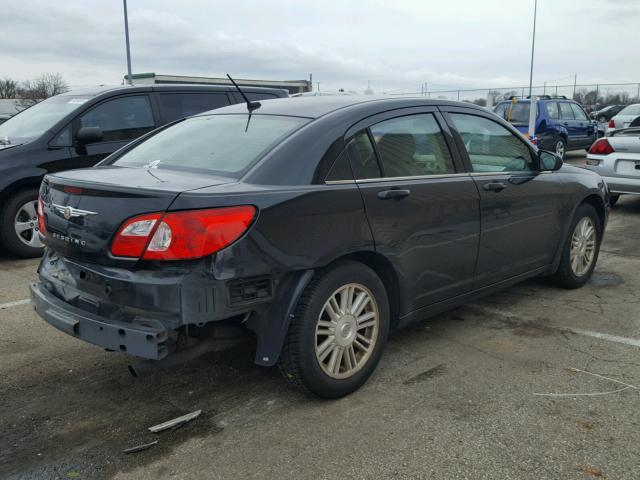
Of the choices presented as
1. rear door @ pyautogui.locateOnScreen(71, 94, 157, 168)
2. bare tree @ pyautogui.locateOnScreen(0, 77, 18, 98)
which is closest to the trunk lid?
rear door @ pyautogui.locateOnScreen(71, 94, 157, 168)

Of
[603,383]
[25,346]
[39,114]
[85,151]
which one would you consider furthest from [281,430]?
[39,114]

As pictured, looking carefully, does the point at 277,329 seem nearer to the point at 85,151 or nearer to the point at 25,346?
the point at 25,346

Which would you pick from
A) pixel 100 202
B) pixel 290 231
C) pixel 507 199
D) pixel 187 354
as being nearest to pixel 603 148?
pixel 507 199

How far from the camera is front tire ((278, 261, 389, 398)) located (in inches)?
119

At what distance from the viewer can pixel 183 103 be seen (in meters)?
7.79

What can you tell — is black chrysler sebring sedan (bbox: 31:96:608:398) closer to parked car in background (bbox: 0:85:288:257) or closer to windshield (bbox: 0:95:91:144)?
parked car in background (bbox: 0:85:288:257)

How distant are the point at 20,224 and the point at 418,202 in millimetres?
4867

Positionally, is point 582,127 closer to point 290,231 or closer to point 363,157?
point 363,157

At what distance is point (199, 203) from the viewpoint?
2730 millimetres

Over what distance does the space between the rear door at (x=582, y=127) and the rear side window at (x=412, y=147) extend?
14248 mm

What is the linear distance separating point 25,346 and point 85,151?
131 inches

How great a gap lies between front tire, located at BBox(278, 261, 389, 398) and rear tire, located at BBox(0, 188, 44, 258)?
15.2 feet

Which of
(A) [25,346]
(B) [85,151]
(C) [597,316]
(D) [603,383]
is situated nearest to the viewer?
(D) [603,383]

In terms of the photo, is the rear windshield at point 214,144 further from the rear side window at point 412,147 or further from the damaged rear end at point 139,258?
the rear side window at point 412,147
